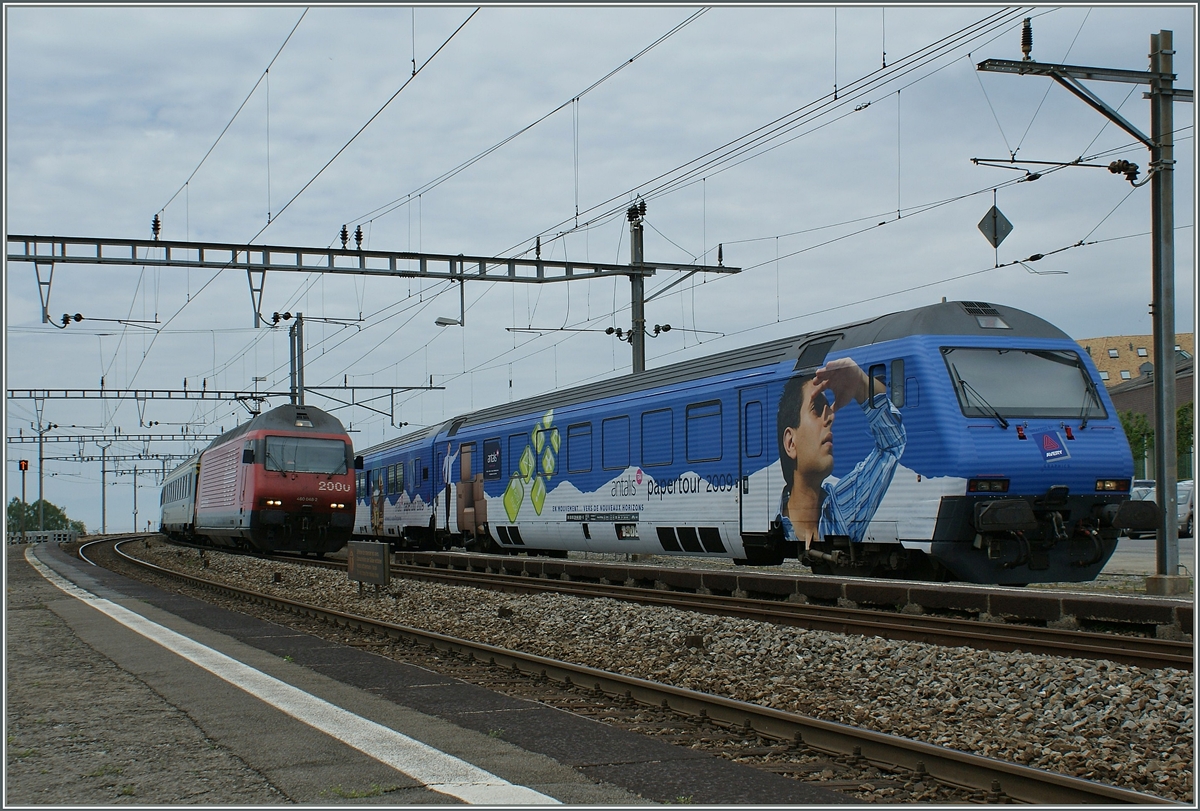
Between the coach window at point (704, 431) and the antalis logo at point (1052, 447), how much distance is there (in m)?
4.73

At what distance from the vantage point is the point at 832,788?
6086 mm

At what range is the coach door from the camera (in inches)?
595

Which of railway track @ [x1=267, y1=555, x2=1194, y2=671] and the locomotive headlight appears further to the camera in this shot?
the locomotive headlight

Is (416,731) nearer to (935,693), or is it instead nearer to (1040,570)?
(935,693)

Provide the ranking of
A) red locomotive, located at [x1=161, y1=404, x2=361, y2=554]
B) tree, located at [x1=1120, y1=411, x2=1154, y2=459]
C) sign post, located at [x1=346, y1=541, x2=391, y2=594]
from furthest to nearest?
1. tree, located at [x1=1120, y1=411, x2=1154, y2=459]
2. red locomotive, located at [x1=161, y1=404, x2=361, y2=554]
3. sign post, located at [x1=346, y1=541, x2=391, y2=594]

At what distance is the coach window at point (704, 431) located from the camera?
16125 mm

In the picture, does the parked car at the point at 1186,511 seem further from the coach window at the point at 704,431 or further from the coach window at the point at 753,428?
the coach window at the point at 753,428

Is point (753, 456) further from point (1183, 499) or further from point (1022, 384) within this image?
point (1183, 499)

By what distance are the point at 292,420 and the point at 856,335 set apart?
17958mm

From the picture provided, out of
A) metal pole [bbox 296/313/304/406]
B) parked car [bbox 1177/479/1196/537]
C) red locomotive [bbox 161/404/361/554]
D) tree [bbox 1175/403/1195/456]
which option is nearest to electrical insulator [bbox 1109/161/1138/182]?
parked car [bbox 1177/479/1196/537]

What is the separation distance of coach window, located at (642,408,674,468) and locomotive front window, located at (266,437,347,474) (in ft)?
41.5

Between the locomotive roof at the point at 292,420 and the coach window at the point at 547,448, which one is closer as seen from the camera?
the coach window at the point at 547,448

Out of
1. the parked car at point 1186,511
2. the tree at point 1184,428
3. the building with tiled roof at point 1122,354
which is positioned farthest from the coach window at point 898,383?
the building with tiled roof at point 1122,354

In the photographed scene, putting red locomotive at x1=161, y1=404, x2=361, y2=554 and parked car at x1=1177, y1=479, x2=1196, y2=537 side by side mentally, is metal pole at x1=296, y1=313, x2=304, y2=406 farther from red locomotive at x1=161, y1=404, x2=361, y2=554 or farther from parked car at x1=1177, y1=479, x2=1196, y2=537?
parked car at x1=1177, y1=479, x2=1196, y2=537
